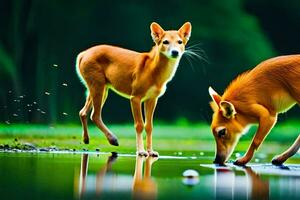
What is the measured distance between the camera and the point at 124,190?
9.21 ft

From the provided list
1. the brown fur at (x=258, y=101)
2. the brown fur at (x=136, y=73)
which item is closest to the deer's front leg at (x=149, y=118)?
the brown fur at (x=136, y=73)

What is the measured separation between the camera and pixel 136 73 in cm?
470

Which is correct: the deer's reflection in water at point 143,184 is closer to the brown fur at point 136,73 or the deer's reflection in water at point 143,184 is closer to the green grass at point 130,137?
the brown fur at point 136,73

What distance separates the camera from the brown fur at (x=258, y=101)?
420cm

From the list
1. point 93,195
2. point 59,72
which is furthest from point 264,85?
point 59,72

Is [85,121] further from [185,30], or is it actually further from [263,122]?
[263,122]

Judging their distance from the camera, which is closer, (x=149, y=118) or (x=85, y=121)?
(x=149, y=118)

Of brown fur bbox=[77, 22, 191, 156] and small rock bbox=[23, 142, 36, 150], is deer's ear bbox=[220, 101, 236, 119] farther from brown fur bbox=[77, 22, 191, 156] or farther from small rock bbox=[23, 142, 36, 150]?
small rock bbox=[23, 142, 36, 150]

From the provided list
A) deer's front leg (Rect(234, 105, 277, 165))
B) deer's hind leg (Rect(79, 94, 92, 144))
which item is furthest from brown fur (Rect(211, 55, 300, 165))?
deer's hind leg (Rect(79, 94, 92, 144))

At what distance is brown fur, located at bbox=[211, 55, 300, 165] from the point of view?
165 inches

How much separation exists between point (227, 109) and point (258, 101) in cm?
23

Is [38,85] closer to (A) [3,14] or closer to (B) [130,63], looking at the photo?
(A) [3,14]

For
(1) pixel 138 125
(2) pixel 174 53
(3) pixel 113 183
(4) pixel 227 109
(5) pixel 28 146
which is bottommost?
(3) pixel 113 183

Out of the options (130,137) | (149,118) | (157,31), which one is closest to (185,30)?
(157,31)
